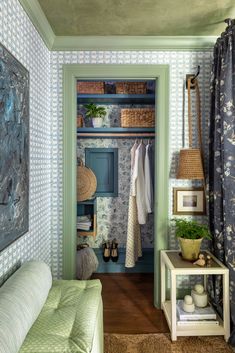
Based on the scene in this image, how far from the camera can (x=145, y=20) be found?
2.29 meters

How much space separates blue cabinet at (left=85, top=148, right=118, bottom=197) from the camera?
3689 mm

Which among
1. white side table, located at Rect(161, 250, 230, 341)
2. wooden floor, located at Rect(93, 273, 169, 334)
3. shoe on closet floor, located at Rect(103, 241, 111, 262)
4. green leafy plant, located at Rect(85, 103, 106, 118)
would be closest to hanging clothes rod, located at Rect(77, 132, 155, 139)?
green leafy plant, located at Rect(85, 103, 106, 118)

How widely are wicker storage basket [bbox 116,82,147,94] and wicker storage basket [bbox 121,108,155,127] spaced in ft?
0.68

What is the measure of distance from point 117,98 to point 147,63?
76 centimetres

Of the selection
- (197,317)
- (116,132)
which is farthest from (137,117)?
(197,317)

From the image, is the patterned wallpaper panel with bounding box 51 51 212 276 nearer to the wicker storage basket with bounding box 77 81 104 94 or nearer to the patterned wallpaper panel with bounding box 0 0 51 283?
the patterned wallpaper panel with bounding box 0 0 51 283

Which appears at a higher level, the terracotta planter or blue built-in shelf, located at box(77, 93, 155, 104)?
blue built-in shelf, located at box(77, 93, 155, 104)

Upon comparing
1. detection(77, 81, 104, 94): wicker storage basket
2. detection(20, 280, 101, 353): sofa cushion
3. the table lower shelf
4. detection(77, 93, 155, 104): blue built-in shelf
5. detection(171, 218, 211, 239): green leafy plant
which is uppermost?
detection(77, 81, 104, 94): wicker storage basket

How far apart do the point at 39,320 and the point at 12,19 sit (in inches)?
68.1

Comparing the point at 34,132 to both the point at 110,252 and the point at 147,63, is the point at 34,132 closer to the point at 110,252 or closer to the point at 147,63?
the point at 147,63

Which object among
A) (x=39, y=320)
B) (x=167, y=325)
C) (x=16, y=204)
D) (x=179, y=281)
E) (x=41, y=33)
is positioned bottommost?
(x=167, y=325)

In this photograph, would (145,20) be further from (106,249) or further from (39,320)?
(106,249)

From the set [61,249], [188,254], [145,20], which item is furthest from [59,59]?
[188,254]

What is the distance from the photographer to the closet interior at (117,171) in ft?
10.8
